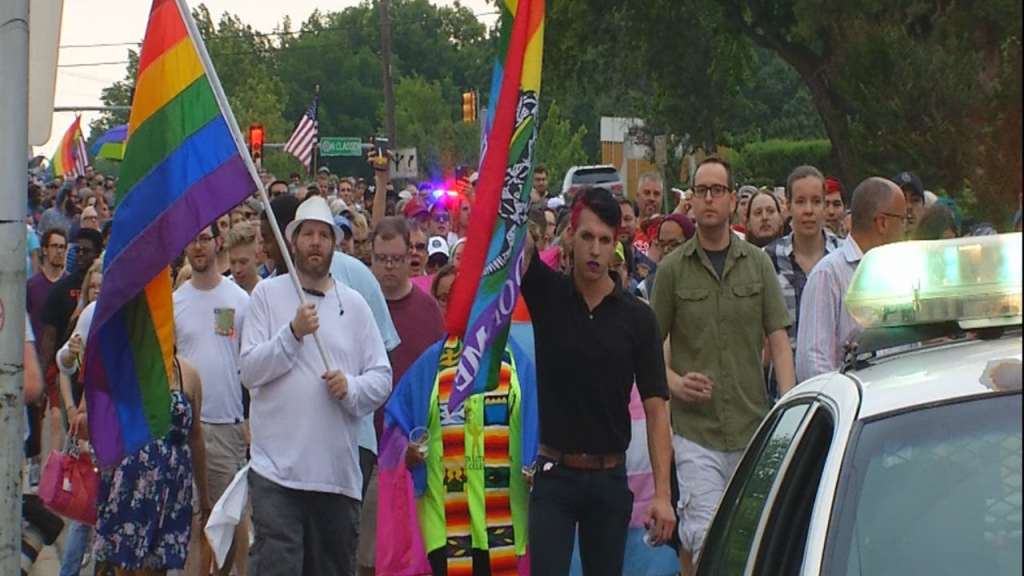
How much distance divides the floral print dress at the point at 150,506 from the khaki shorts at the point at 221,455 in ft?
2.98

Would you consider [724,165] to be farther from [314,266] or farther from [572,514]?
[572,514]

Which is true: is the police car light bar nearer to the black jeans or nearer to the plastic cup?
the black jeans

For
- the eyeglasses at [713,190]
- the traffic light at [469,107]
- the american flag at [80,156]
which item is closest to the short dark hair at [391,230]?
the eyeglasses at [713,190]

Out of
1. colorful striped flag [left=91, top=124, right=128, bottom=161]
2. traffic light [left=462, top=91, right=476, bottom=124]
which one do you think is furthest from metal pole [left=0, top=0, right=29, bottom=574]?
traffic light [left=462, top=91, right=476, bottom=124]

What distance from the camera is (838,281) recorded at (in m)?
7.77

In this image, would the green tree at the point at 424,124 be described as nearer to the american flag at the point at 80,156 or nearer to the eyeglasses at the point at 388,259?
the american flag at the point at 80,156

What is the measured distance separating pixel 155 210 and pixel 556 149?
70403 millimetres

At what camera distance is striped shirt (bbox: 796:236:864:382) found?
25.1 ft

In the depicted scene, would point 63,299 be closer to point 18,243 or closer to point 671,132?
point 18,243

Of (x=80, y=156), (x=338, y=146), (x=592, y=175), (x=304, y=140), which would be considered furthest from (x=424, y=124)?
(x=304, y=140)

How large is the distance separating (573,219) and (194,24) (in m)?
1.78

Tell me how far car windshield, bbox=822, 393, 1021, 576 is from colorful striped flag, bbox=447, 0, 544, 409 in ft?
9.94

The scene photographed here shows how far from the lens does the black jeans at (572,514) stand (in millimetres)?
7188

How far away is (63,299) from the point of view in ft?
42.0
